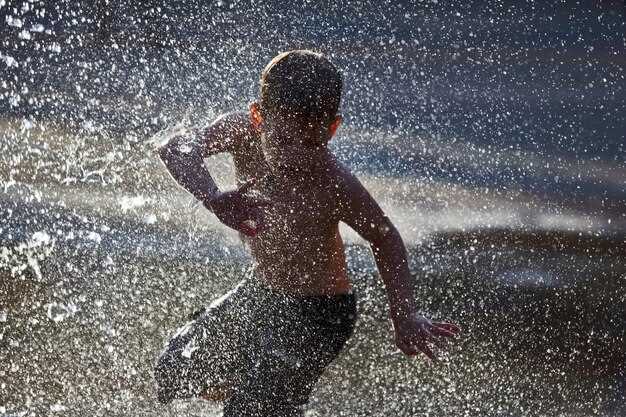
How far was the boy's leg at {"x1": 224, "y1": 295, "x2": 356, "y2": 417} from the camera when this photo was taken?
233 cm

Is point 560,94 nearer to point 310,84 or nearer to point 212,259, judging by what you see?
point 212,259

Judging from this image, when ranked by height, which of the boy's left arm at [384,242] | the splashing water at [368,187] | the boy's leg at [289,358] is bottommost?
the splashing water at [368,187]

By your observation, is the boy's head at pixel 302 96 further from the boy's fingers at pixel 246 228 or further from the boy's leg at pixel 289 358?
the boy's leg at pixel 289 358

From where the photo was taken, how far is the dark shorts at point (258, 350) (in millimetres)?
2355

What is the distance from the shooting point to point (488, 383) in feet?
10.7

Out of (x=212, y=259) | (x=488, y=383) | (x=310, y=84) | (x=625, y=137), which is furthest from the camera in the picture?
(x=625, y=137)

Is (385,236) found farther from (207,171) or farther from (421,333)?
(207,171)

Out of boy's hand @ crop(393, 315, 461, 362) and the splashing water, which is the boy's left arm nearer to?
boy's hand @ crop(393, 315, 461, 362)

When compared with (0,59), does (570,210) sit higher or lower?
lower

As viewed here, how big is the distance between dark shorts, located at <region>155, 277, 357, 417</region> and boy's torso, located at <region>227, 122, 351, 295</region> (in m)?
0.04

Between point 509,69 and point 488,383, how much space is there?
6.37m

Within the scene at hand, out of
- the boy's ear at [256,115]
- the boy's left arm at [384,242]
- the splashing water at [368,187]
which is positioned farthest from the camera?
the splashing water at [368,187]

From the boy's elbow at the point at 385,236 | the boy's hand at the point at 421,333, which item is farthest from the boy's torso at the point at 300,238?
the boy's hand at the point at 421,333

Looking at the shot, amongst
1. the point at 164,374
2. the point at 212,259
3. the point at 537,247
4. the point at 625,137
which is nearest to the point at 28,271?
the point at 212,259
